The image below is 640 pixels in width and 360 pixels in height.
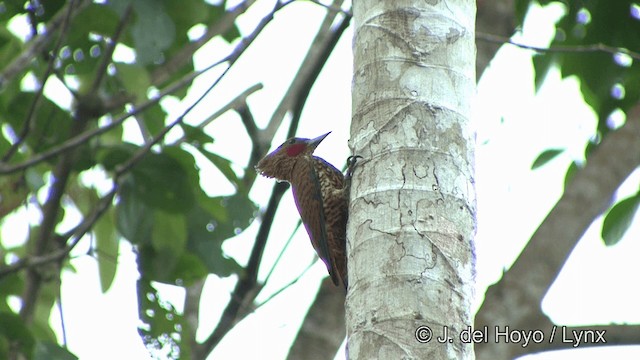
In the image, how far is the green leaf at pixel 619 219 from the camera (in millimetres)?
4039

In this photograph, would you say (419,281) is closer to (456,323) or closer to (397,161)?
(456,323)

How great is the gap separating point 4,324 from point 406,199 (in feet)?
5.26

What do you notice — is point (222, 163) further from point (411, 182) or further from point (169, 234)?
point (411, 182)

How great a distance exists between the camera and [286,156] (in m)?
4.47

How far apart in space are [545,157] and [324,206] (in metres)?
1.42

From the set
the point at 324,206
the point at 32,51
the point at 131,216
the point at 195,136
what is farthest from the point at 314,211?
the point at 32,51

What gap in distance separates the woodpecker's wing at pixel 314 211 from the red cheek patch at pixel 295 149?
0.36 m

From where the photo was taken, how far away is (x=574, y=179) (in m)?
4.41

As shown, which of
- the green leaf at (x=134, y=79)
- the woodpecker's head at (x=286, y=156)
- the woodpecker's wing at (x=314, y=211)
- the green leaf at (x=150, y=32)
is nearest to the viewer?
the green leaf at (x=150, y=32)

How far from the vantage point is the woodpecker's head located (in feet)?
14.4

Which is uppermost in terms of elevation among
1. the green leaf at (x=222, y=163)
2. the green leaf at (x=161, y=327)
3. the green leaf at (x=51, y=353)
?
the green leaf at (x=222, y=163)

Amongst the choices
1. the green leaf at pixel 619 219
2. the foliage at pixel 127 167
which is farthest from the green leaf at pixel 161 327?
the green leaf at pixel 619 219

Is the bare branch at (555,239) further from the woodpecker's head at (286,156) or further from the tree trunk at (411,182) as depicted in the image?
the tree trunk at (411,182)

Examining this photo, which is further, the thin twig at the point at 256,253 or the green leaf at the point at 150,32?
the thin twig at the point at 256,253
